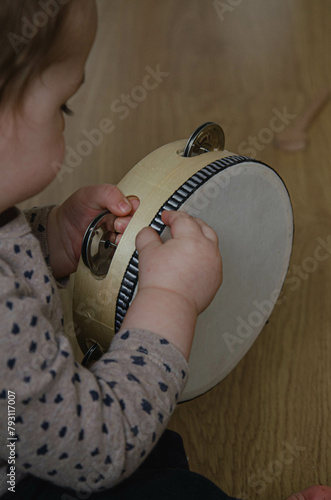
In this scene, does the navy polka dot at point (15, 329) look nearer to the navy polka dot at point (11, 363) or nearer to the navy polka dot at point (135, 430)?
the navy polka dot at point (11, 363)

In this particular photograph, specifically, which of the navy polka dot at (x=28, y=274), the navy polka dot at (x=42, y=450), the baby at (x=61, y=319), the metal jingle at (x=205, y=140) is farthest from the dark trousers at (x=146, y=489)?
the metal jingle at (x=205, y=140)

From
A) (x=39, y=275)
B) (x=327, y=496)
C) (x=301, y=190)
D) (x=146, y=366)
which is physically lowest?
(x=327, y=496)

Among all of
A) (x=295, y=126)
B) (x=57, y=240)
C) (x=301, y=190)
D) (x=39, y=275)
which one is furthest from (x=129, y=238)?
(x=295, y=126)

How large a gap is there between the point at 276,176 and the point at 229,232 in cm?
10

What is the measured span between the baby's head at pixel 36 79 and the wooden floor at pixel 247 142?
1.63 feet

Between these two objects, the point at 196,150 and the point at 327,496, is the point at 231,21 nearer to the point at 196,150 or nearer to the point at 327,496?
the point at 196,150

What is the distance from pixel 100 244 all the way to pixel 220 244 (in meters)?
0.14

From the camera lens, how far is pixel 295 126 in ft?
3.97

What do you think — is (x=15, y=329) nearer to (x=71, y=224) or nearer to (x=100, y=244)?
(x=100, y=244)

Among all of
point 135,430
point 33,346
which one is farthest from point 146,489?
point 33,346


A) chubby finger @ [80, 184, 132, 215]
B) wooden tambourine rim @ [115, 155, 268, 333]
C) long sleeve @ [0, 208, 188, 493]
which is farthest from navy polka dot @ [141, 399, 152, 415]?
chubby finger @ [80, 184, 132, 215]

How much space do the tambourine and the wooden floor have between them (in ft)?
0.49

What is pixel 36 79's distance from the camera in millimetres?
488

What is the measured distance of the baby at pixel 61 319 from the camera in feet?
1.54
